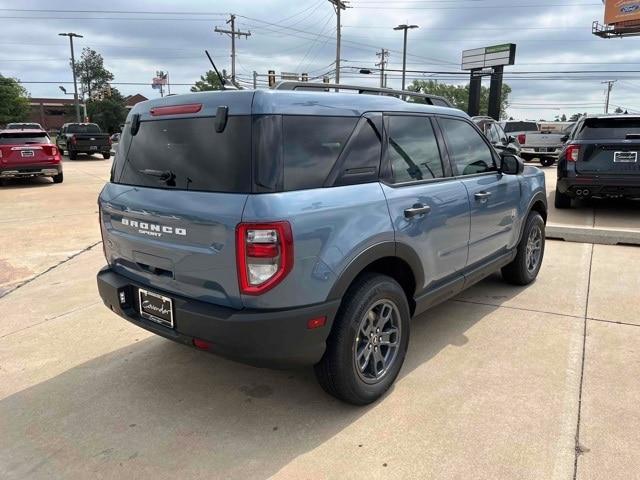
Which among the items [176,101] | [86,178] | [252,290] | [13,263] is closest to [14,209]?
[13,263]

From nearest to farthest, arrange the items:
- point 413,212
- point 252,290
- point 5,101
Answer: point 252,290
point 413,212
point 5,101

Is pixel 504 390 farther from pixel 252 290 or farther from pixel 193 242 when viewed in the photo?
pixel 193 242

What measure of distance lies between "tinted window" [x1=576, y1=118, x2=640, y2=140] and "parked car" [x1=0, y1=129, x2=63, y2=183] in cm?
1342

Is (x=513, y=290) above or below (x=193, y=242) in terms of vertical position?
below

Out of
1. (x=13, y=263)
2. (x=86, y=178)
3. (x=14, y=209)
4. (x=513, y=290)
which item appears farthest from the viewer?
(x=86, y=178)

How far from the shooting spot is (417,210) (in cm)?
316

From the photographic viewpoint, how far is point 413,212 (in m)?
3.13

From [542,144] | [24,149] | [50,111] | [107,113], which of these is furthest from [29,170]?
[50,111]

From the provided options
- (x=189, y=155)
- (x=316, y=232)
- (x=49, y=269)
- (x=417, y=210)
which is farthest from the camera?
(x=49, y=269)

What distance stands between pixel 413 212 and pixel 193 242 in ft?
4.45

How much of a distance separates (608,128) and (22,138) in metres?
14.4

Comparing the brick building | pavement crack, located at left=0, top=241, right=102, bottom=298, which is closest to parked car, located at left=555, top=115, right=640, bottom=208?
pavement crack, located at left=0, top=241, right=102, bottom=298

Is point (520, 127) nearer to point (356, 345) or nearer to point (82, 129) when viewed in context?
point (356, 345)

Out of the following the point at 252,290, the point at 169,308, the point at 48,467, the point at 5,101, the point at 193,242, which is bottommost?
the point at 48,467
